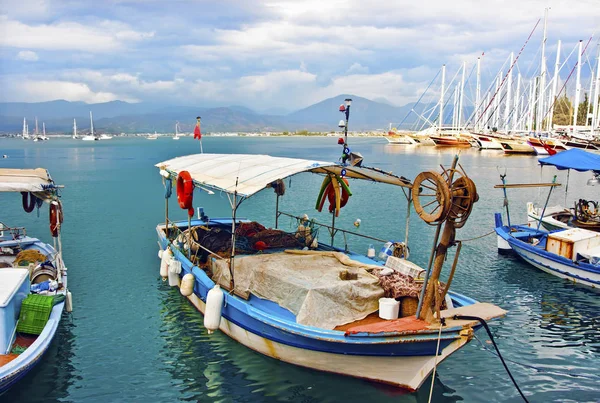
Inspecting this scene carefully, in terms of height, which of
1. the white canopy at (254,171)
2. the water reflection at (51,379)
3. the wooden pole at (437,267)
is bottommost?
the water reflection at (51,379)

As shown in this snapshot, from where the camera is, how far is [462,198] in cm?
855

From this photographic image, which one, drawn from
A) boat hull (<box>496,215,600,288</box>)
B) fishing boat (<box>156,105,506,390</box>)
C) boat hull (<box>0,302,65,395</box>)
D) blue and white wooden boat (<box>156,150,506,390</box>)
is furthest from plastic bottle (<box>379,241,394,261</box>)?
boat hull (<box>0,302,65,395</box>)

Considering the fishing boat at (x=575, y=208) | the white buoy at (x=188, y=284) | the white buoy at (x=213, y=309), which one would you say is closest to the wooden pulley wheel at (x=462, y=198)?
the white buoy at (x=213, y=309)

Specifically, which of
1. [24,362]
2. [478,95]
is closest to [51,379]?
[24,362]

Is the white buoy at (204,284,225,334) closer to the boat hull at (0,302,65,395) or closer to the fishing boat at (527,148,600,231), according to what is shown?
the boat hull at (0,302,65,395)

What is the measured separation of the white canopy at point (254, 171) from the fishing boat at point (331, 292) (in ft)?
0.13

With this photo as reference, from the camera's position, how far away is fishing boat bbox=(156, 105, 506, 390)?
28.6 feet

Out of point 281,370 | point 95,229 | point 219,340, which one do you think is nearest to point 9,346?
point 219,340

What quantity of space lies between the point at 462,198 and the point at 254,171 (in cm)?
577

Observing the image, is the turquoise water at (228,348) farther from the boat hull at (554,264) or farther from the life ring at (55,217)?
the life ring at (55,217)

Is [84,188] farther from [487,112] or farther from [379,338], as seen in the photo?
[487,112]

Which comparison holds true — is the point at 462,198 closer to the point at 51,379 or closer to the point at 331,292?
the point at 331,292

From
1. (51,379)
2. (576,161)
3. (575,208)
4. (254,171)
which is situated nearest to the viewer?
(51,379)

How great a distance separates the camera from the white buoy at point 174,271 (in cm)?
1402
